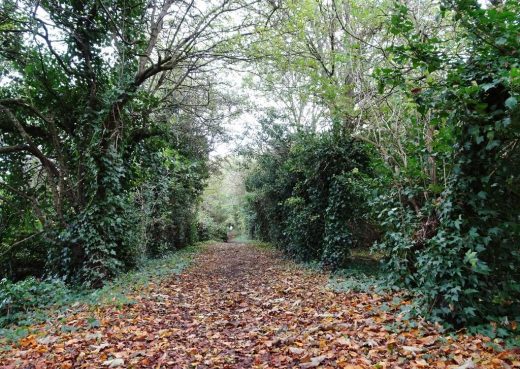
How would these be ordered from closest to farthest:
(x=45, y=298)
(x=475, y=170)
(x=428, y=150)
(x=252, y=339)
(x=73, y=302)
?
(x=475, y=170) < (x=252, y=339) < (x=428, y=150) < (x=73, y=302) < (x=45, y=298)

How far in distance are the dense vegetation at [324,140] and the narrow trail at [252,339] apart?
0.77 m

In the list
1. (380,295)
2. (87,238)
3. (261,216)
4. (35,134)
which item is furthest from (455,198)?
(261,216)

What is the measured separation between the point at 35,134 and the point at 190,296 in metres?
6.49

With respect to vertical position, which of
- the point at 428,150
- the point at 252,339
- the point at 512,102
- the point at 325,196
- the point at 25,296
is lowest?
the point at 252,339

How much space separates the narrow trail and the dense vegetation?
766mm

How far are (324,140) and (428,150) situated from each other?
4994 mm

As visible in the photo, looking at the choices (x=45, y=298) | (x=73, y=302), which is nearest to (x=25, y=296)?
(x=45, y=298)

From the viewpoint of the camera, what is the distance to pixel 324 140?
10.2m

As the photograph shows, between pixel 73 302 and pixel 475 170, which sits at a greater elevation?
pixel 475 170

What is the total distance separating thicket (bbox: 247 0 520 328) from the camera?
3889 mm

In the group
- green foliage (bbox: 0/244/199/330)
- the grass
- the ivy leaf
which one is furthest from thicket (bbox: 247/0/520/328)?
green foliage (bbox: 0/244/199/330)

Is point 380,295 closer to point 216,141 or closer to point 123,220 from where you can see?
point 123,220

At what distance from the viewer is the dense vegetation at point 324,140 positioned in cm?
404

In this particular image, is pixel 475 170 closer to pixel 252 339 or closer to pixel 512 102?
pixel 512 102
